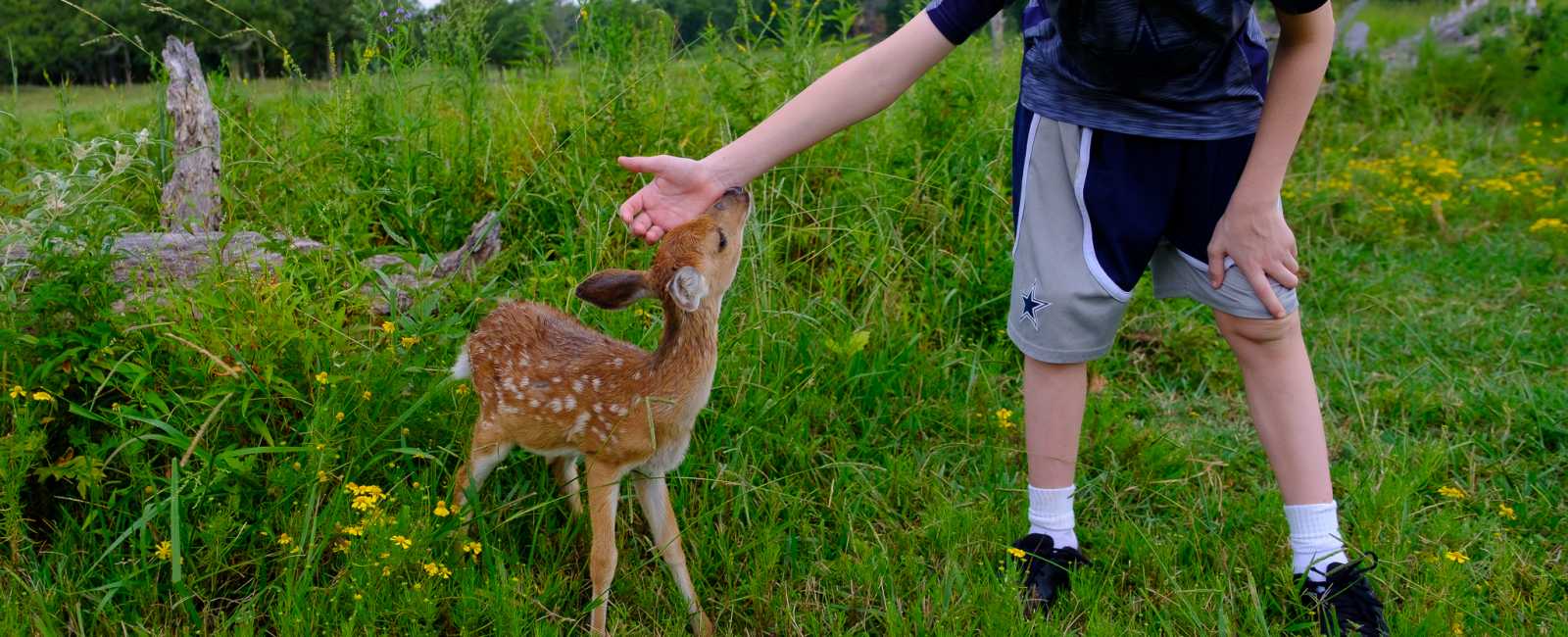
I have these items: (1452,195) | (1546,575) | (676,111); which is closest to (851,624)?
(1546,575)

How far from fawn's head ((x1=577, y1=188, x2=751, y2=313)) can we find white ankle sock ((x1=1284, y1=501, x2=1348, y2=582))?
1560 millimetres

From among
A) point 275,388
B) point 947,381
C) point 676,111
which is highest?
point 676,111

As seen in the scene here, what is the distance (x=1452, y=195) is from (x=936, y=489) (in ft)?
17.1

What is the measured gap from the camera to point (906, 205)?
474cm

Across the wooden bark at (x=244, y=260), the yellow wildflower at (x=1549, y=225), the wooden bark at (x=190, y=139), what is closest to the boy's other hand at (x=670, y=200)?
the wooden bark at (x=244, y=260)

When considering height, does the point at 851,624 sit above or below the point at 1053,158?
below

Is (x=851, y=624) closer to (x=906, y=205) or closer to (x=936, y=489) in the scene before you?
(x=936, y=489)

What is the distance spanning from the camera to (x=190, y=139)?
4.49 m

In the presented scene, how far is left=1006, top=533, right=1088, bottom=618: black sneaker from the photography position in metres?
2.93

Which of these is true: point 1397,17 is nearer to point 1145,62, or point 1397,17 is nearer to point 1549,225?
point 1549,225

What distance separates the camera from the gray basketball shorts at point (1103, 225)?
2705 mm

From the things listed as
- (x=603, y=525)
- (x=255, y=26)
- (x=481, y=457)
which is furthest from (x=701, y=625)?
(x=255, y=26)

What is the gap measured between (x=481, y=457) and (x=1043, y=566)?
1490 millimetres

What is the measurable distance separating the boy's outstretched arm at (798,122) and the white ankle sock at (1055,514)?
1.13 metres
